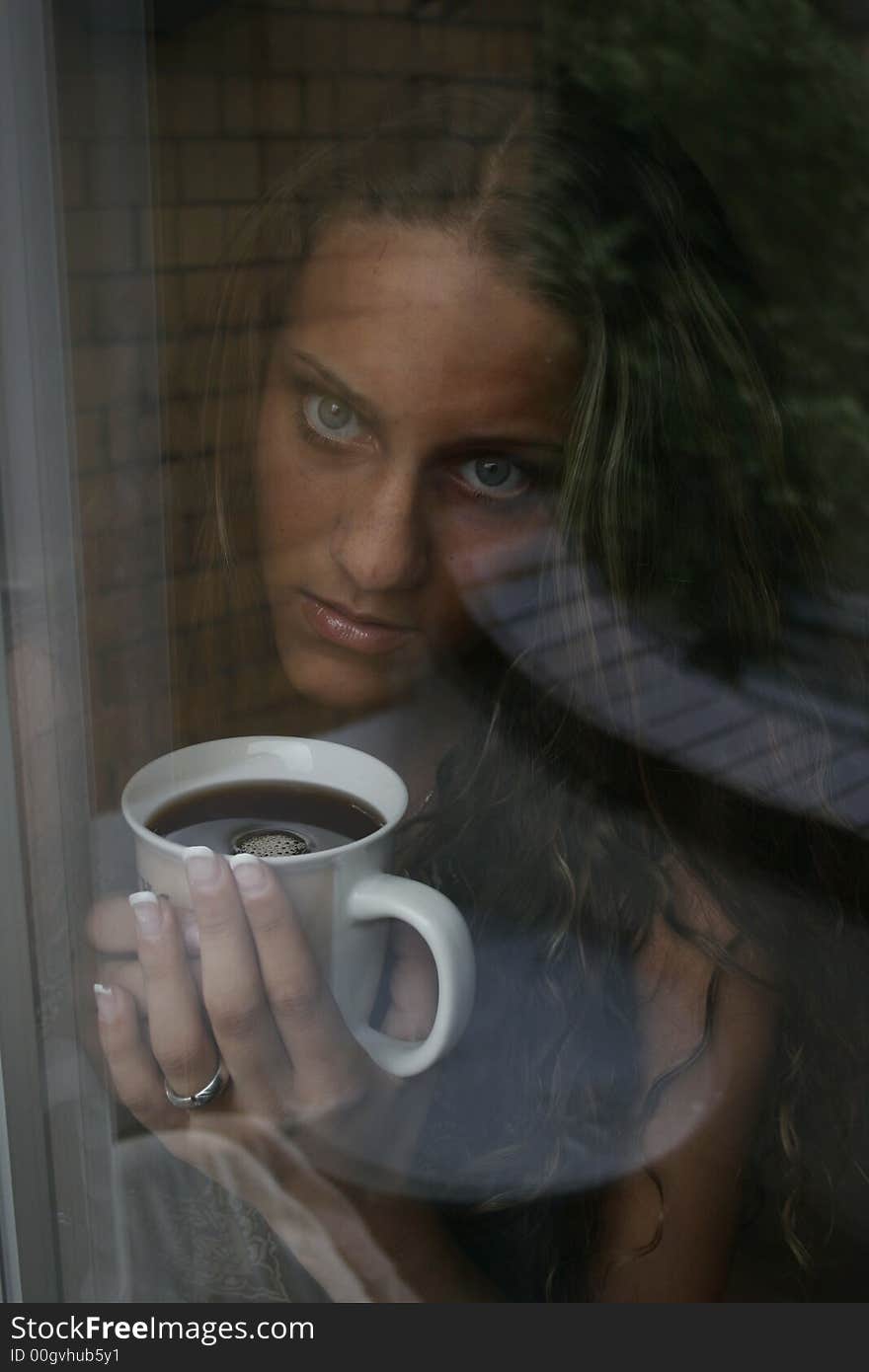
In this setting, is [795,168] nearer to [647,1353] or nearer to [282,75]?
[282,75]

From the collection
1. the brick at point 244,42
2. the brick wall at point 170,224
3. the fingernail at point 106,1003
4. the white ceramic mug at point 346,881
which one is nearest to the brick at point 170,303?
the brick wall at point 170,224

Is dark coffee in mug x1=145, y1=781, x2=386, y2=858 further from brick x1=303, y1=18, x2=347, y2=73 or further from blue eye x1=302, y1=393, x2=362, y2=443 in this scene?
brick x1=303, y1=18, x2=347, y2=73

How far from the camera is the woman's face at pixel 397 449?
0.59 meters

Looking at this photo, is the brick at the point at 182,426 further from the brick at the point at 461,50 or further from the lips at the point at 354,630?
the brick at the point at 461,50

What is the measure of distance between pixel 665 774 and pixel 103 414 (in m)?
0.34

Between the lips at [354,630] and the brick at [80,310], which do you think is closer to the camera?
the brick at [80,310]

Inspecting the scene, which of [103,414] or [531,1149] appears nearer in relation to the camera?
[103,414]

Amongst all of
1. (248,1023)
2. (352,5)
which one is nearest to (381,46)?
(352,5)

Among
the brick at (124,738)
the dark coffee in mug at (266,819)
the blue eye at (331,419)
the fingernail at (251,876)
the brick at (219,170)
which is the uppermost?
the brick at (219,170)

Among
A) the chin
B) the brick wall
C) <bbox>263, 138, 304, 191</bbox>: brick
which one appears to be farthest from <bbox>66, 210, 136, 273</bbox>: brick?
the chin

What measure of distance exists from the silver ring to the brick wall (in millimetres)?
155

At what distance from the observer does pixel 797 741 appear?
0.55 m

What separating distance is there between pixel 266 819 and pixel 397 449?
197 mm

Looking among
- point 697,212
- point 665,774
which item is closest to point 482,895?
point 665,774
